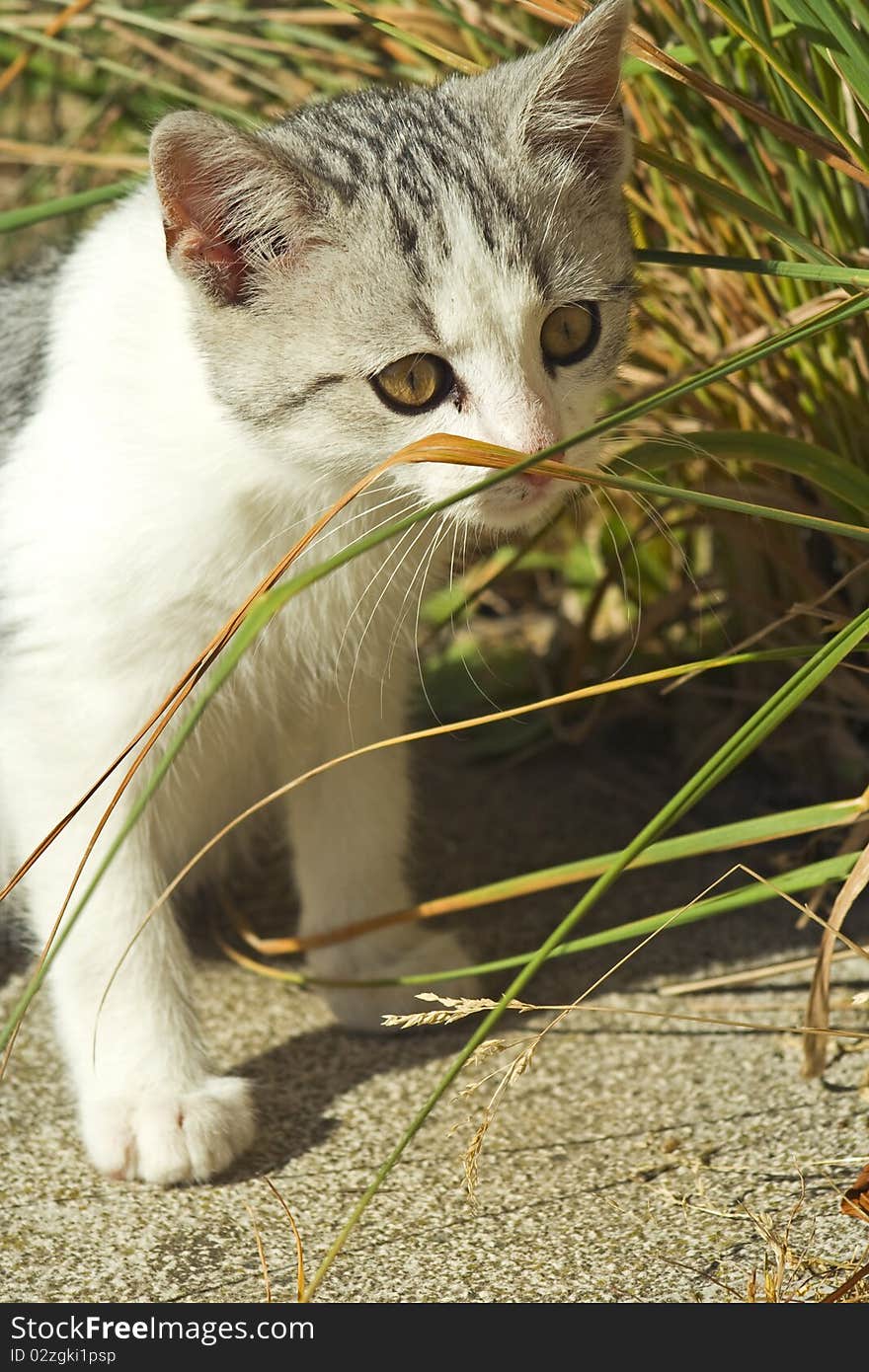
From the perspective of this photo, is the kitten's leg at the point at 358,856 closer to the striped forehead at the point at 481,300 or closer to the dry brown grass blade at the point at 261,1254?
the dry brown grass blade at the point at 261,1254

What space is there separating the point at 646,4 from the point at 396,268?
728 mm

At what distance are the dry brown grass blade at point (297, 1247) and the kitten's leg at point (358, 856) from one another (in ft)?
1.16

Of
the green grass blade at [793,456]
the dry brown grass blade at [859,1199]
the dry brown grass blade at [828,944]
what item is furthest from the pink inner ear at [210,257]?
the dry brown grass blade at [859,1199]

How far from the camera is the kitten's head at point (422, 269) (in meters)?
1.15

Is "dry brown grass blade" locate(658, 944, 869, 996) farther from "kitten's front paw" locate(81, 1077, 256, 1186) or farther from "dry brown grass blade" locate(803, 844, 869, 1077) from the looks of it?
"kitten's front paw" locate(81, 1077, 256, 1186)

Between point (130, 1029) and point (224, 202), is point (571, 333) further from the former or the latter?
point (130, 1029)

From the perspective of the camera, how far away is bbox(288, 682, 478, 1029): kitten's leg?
64.0 inches

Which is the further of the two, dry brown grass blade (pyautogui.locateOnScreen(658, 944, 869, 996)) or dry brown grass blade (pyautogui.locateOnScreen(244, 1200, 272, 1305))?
dry brown grass blade (pyautogui.locateOnScreen(658, 944, 869, 996))

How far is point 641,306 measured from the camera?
5.77ft

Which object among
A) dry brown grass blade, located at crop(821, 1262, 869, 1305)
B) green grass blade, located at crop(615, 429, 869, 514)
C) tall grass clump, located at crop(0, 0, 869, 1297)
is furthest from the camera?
green grass blade, located at crop(615, 429, 869, 514)

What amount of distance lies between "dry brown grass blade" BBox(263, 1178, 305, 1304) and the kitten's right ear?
0.82 meters

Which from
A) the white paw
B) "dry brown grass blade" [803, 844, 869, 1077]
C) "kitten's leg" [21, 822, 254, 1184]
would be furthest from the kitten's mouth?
the white paw

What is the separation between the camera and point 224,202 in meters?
1.18

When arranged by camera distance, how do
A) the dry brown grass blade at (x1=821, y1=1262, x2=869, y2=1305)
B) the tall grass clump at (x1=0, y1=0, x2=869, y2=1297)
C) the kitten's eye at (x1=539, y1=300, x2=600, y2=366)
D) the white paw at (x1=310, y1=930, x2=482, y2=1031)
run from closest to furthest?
the dry brown grass blade at (x1=821, y1=1262, x2=869, y2=1305) < the tall grass clump at (x1=0, y1=0, x2=869, y2=1297) < the kitten's eye at (x1=539, y1=300, x2=600, y2=366) < the white paw at (x1=310, y1=930, x2=482, y2=1031)
